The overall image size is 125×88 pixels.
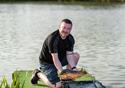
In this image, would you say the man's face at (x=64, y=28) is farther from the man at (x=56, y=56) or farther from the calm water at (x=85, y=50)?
the calm water at (x=85, y=50)

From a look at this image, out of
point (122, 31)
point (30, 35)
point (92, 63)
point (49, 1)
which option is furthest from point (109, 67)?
point (49, 1)

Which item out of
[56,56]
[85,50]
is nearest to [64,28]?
[56,56]

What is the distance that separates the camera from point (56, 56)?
11.3 meters

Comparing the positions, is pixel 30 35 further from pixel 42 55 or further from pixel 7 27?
pixel 42 55

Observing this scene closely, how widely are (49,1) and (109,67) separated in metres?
63.7

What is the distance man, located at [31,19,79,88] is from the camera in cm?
1128

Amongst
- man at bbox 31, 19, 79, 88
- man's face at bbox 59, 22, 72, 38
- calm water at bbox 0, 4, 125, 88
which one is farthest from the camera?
calm water at bbox 0, 4, 125, 88

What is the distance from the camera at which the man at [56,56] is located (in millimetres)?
11281

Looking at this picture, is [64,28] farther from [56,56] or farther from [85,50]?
[85,50]

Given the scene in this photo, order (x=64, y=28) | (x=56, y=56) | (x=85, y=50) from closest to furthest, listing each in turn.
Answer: (x=64, y=28) → (x=56, y=56) → (x=85, y=50)

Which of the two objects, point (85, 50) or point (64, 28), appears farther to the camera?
point (85, 50)

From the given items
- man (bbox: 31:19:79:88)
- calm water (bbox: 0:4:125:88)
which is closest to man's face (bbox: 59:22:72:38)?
man (bbox: 31:19:79:88)

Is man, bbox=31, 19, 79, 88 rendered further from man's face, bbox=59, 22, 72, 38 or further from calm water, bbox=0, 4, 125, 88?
calm water, bbox=0, 4, 125, 88

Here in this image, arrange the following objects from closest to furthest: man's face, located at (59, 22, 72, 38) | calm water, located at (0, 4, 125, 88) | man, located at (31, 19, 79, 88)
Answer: man's face, located at (59, 22, 72, 38) < man, located at (31, 19, 79, 88) < calm water, located at (0, 4, 125, 88)
